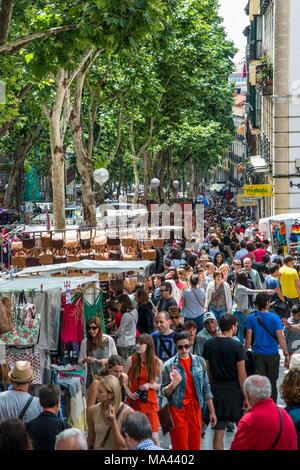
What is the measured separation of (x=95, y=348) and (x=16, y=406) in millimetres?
2969

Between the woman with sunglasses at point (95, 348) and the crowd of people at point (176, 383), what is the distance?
10 mm

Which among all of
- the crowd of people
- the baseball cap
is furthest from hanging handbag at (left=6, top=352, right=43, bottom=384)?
the baseball cap

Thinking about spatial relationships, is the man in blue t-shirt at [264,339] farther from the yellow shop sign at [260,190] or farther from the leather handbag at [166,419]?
the yellow shop sign at [260,190]

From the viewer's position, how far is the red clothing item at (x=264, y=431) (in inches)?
285

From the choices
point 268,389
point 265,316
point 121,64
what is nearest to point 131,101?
point 121,64

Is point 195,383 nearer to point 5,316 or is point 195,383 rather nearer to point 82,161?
point 5,316

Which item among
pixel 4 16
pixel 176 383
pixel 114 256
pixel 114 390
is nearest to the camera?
pixel 114 390

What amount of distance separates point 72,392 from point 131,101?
31079 millimetres

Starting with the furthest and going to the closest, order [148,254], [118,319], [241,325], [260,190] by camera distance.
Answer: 1. [260,190]
2. [148,254]
3. [241,325]
4. [118,319]

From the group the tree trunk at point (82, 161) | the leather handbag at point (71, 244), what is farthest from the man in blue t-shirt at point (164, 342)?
the tree trunk at point (82, 161)

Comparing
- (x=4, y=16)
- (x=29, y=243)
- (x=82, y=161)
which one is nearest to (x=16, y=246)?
(x=29, y=243)

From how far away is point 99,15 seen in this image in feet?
46.2

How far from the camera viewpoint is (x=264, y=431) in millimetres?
7316
